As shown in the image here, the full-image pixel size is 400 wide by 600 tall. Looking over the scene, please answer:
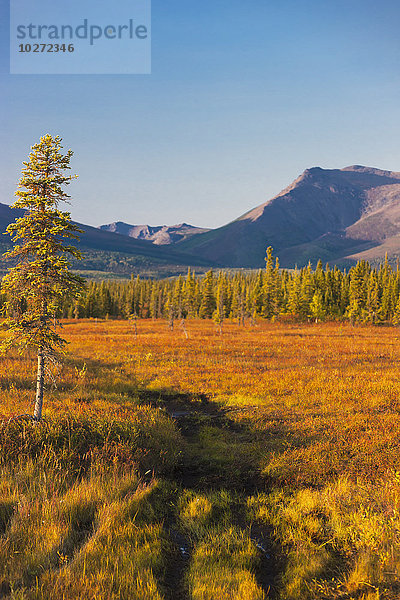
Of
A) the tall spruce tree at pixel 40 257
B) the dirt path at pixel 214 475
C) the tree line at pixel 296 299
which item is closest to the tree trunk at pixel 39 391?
the tall spruce tree at pixel 40 257

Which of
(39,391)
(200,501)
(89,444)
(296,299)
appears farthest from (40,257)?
(296,299)

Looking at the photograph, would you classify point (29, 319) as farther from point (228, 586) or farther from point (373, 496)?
point (373, 496)

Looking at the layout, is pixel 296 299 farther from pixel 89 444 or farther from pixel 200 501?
pixel 200 501

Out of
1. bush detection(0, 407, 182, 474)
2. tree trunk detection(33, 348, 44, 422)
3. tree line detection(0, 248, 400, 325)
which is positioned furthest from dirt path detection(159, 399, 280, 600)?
tree line detection(0, 248, 400, 325)

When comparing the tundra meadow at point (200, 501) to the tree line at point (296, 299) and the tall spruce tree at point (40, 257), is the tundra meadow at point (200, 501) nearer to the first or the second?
the tall spruce tree at point (40, 257)

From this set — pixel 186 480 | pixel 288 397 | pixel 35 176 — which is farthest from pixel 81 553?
pixel 288 397

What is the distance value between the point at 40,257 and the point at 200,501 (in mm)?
6895

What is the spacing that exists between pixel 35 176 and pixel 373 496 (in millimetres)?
10369

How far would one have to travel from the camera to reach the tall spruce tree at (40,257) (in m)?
8.49

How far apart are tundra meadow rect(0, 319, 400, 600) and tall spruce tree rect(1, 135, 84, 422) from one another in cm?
221

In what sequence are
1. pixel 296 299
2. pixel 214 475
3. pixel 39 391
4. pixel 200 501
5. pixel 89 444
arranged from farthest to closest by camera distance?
pixel 296 299 → pixel 39 391 → pixel 89 444 → pixel 214 475 → pixel 200 501

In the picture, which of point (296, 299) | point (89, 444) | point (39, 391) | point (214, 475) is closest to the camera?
point (214, 475)

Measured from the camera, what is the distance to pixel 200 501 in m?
6.03

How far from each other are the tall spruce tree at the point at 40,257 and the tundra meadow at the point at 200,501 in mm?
2205
